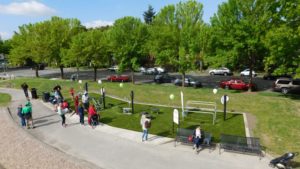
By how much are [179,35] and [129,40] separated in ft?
25.2

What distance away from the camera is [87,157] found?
1368 centimetres

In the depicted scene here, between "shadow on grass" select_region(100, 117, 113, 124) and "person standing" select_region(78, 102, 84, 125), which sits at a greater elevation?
"person standing" select_region(78, 102, 84, 125)

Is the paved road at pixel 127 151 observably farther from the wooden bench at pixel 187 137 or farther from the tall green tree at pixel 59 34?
the tall green tree at pixel 59 34

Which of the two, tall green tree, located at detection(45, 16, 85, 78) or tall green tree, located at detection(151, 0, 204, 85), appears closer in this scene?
tall green tree, located at detection(151, 0, 204, 85)

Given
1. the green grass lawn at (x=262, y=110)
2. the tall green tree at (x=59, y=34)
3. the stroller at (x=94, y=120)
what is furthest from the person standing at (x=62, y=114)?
the tall green tree at (x=59, y=34)

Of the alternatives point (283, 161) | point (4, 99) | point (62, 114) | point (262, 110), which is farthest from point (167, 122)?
point (4, 99)

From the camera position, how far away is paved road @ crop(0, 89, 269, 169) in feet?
41.7

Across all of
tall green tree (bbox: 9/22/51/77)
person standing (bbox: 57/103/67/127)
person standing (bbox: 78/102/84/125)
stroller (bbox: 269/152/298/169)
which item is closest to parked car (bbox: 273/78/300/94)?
stroller (bbox: 269/152/298/169)

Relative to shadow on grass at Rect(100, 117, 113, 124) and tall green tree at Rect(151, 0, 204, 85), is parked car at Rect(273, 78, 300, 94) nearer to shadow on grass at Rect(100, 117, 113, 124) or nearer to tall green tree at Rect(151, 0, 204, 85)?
tall green tree at Rect(151, 0, 204, 85)

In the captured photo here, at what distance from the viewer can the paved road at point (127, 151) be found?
12.7 metres

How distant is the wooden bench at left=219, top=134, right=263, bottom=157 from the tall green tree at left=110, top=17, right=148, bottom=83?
25457mm

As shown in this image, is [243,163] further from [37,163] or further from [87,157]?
[37,163]

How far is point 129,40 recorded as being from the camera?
127 ft

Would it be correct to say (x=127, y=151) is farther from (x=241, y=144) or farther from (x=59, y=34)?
(x=59, y=34)
